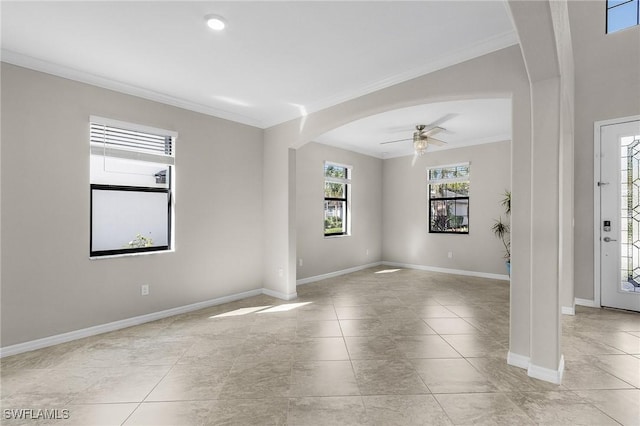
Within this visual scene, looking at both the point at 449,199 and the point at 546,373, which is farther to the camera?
the point at 449,199

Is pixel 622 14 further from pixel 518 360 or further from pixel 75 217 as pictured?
pixel 75 217

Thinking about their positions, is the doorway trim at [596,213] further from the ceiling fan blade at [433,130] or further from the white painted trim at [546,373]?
the white painted trim at [546,373]

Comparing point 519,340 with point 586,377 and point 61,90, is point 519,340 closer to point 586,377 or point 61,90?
point 586,377

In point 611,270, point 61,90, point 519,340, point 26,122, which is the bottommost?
point 519,340

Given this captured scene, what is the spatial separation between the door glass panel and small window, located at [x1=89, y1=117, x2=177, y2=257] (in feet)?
19.8

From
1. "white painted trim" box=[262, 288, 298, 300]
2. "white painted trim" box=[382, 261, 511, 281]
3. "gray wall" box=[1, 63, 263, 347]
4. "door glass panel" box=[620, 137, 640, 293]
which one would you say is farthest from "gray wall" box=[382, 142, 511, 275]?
"gray wall" box=[1, 63, 263, 347]

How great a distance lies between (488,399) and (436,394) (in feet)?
1.14

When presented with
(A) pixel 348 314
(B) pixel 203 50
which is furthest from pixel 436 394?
(B) pixel 203 50

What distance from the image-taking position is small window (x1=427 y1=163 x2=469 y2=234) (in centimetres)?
654

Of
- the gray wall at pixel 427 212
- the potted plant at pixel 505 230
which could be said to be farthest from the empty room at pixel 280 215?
the gray wall at pixel 427 212

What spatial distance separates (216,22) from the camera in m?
2.38

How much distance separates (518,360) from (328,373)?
5.27 ft

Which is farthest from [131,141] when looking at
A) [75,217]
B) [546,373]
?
[546,373]

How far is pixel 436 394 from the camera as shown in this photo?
7.18 ft
